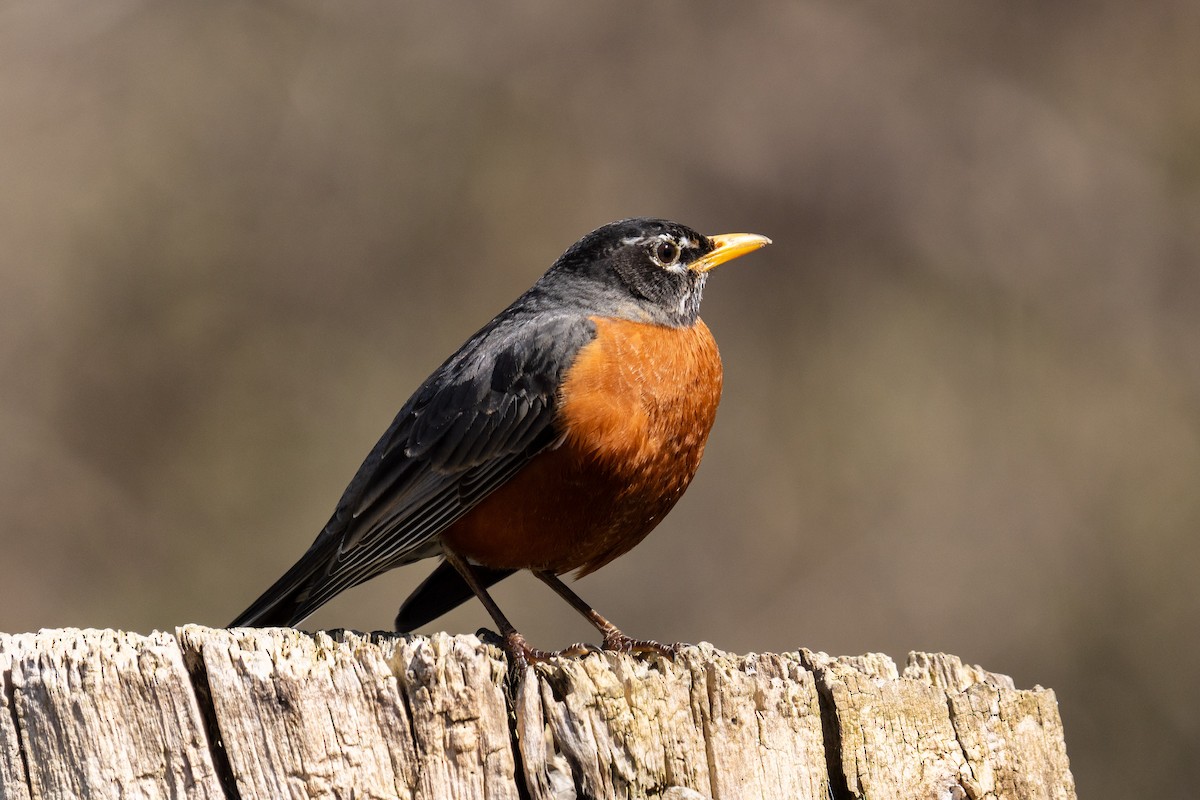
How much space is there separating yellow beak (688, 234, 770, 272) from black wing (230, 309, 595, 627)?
2.50 ft

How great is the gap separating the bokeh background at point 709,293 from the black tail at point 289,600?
127 inches

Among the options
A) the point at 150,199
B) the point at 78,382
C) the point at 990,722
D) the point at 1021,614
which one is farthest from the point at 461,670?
the point at 150,199

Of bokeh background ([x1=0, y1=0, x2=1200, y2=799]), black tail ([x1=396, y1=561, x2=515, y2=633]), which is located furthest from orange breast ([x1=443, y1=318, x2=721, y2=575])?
bokeh background ([x1=0, y1=0, x2=1200, y2=799])

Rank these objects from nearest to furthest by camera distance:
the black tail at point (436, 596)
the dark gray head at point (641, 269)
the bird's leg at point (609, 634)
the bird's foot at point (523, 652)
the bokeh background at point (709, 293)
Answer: the bird's foot at point (523, 652)
the bird's leg at point (609, 634)
the black tail at point (436, 596)
the dark gray head at point (641, 269)
the bokeh background at point (709, 293)

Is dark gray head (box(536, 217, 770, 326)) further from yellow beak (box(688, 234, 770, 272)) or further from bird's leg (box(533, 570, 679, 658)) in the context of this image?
bird's leg (box(533, 570, 679, 658))

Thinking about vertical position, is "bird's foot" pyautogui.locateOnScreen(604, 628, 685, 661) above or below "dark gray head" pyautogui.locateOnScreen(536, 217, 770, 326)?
below

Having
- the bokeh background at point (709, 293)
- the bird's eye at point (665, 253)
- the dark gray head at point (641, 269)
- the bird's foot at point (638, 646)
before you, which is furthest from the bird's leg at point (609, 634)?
the bokeh background at point (709, 293)

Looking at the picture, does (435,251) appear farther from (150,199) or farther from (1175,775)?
(1175,775)

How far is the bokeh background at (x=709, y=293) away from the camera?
7.91 m

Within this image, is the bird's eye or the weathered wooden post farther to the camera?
the bird's eye

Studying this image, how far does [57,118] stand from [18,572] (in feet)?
9.80

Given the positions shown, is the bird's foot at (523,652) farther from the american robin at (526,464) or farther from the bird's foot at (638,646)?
the bird's foot at (638,646)

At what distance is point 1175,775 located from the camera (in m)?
7.33

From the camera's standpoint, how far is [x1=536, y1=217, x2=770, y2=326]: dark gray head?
5.32 metres
